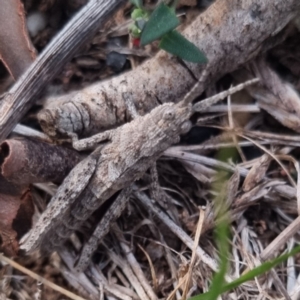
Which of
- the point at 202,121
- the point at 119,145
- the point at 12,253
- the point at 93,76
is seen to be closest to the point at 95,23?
the point at 93,76

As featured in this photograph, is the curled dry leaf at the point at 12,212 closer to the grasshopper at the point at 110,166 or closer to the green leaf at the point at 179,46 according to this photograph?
the grasshopper at the point at 110,166

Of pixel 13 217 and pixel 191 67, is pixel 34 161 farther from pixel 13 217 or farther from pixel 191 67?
pixel 191 67

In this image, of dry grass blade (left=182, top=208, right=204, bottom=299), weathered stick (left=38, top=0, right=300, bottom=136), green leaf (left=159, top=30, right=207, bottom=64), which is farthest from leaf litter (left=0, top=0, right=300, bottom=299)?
green leaf (left=159, top=30, right=207, bottom=64)

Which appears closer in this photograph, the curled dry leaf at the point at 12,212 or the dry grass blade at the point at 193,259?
the dry grass blade at the point at 193,259

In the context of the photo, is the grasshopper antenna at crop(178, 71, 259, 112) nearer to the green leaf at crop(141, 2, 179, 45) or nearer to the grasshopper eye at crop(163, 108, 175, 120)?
the grasshopper eye at crop(163, 108, 175, 120)

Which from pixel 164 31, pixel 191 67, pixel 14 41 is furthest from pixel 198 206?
pixel 14 41

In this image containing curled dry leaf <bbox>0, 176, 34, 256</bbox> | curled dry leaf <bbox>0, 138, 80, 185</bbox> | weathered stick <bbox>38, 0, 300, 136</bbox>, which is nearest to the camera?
curled dry leaf <bbox>0, 138, 80, 185</bbox>

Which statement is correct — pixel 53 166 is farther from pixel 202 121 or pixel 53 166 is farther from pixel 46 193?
pixel 202 121

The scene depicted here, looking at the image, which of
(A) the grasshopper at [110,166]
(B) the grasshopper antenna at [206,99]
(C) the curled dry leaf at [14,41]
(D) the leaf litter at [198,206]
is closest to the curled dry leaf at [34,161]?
(A) the grasshopper at [110,166]
